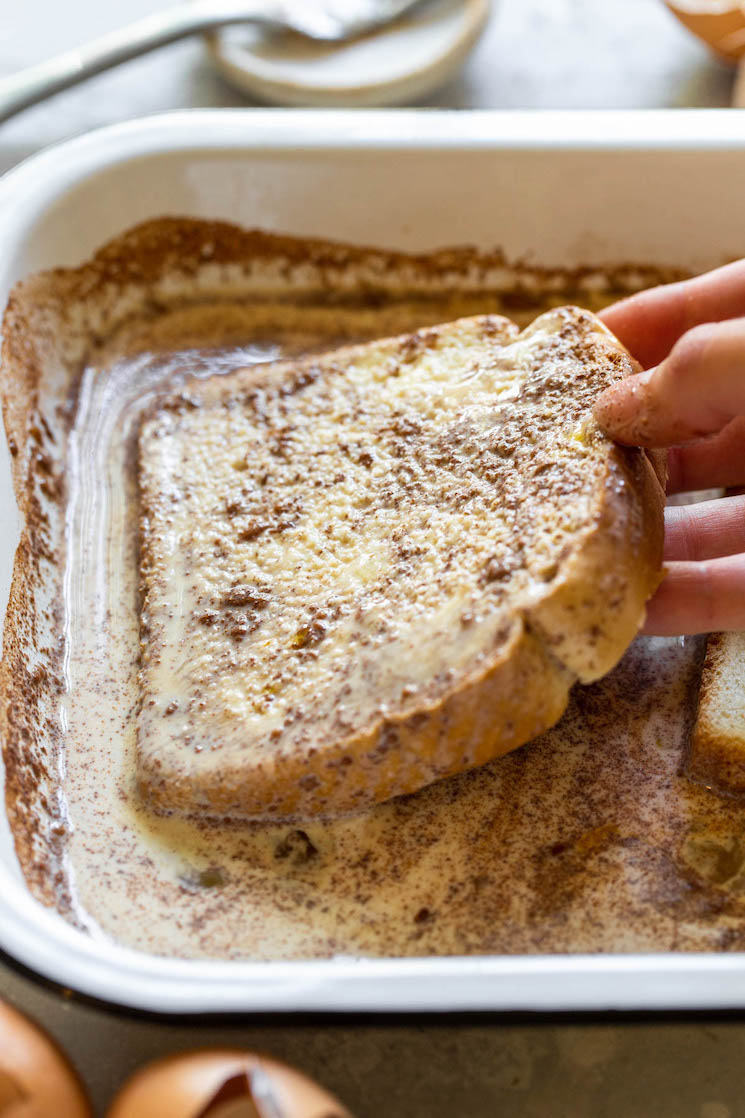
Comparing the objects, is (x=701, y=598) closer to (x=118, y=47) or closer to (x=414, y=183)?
(x=414, y=183)

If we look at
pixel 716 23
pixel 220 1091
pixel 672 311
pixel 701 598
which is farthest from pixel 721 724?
pixel 716 23

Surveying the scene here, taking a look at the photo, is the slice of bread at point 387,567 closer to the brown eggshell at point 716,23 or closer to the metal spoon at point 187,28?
the metal spoon at point 187,28

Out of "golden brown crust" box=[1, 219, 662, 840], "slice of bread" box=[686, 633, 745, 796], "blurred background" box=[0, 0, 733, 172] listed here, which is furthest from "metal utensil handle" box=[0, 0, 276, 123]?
"slice of bread" box=[686, 633, 745, 796]

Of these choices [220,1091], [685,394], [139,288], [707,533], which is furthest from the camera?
[139,288]

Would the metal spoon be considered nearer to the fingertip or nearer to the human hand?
the human hand

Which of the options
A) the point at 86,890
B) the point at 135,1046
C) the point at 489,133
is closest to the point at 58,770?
the point at 86,890

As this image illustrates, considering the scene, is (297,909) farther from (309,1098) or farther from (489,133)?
(489,133)
